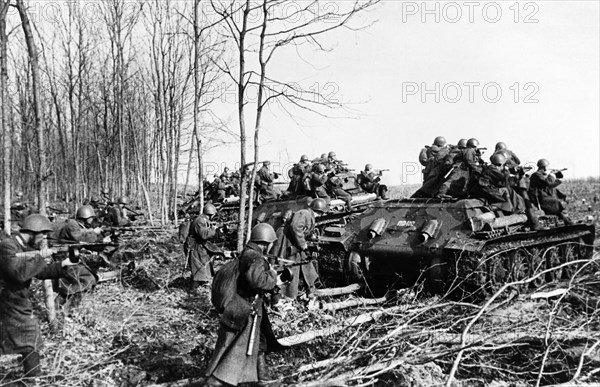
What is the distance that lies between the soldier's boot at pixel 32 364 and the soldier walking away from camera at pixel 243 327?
1738 mm

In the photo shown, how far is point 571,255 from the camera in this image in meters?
11.9

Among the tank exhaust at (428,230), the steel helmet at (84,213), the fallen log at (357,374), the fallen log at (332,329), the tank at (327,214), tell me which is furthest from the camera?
the tank at (327,214)

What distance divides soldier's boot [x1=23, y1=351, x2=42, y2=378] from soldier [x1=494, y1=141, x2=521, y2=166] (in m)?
9.84

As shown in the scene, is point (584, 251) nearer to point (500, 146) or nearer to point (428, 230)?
point (500, 146)

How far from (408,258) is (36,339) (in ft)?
20.3

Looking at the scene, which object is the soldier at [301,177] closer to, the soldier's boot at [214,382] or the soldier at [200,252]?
the soldier at [200,252]

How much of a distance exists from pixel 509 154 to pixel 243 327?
9.27 m

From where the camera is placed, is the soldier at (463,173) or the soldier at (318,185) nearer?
the soldier at (463,173)

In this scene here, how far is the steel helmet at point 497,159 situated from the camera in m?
11.0

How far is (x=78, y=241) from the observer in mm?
9031

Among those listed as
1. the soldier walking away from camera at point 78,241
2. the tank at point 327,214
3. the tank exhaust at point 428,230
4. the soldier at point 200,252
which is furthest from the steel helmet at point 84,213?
the tank exhaust at point 428,230

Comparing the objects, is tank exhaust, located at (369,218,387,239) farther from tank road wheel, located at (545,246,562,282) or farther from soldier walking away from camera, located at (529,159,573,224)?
soldier walking away from camera, located at (529,159,573,224)

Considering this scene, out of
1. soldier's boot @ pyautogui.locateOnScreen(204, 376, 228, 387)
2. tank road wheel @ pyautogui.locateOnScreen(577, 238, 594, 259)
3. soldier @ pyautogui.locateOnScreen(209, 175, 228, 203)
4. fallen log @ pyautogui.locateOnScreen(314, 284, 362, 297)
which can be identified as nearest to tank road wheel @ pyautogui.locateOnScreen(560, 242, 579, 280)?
tank road wheel @ pyautogui.locateOnScreen(577, 238, 594, 259)

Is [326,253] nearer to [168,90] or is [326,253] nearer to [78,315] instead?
[78,315]
